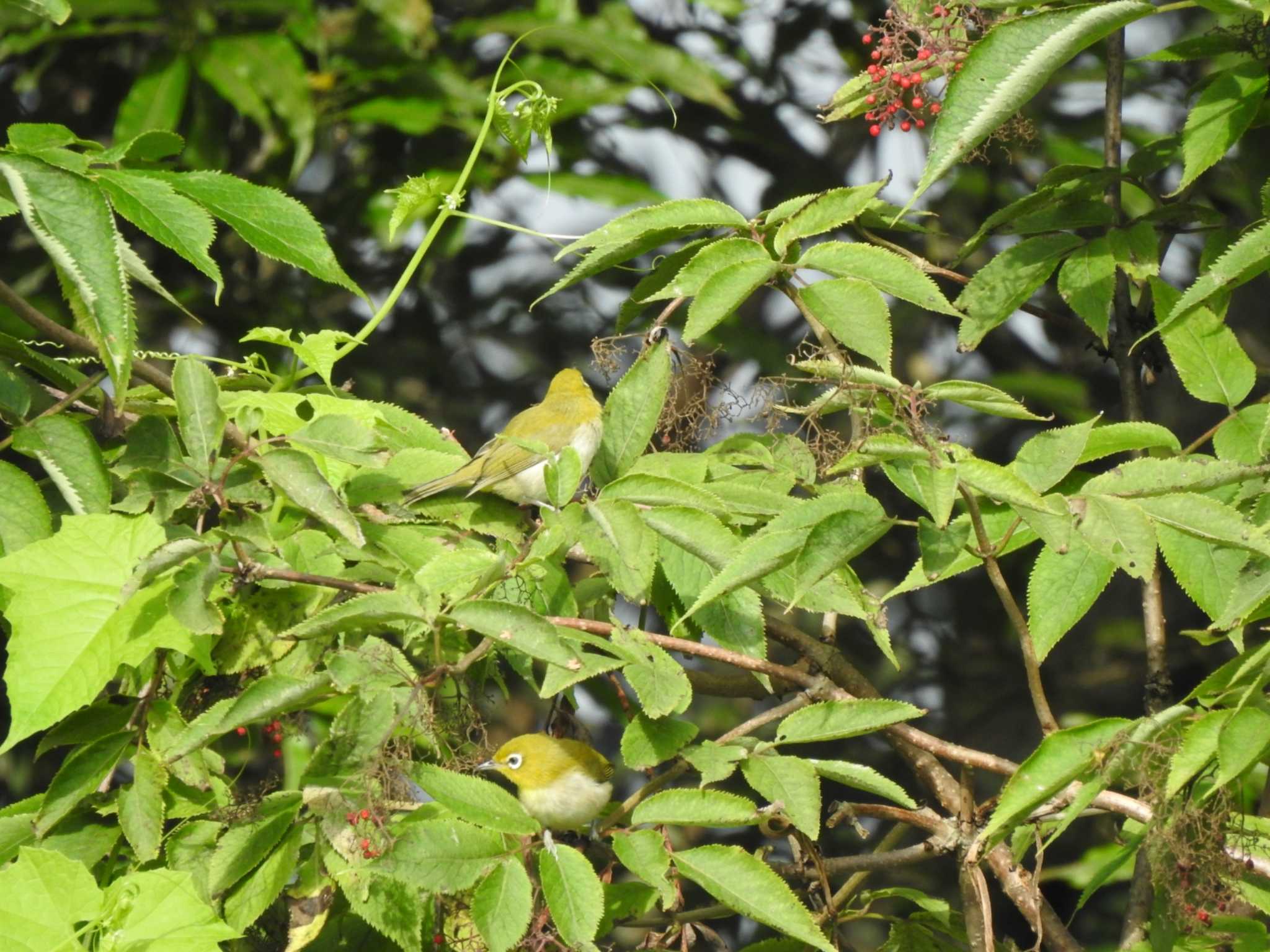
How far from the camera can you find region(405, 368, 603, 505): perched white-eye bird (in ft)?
7.14

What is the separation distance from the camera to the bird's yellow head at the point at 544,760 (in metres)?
1.86

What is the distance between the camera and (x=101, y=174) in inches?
60.4

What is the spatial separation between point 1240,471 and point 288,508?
111 cm

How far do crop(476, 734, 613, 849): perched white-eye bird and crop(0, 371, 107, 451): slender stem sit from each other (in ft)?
2.02

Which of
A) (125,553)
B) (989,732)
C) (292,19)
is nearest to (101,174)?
(125,553)

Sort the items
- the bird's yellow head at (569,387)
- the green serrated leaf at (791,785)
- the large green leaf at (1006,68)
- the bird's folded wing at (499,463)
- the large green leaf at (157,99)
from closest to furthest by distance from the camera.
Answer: the large green leaf at (1006,68) → the green serrated leaf at (791,785) → the bird's folded wing at (499,463) → the bird's yellow head at (569,387) → the large green leaf at (157,99)

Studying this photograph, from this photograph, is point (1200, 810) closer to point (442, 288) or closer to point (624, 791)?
point (624, 791)

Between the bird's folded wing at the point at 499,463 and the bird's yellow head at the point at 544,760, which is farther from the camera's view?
the bird's folded wing at the point at 499,463

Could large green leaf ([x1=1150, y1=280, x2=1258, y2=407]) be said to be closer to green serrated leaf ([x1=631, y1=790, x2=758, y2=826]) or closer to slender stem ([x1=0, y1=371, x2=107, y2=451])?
green serrated leaf ([x1=631, y1=790, x2=758, y2=826])

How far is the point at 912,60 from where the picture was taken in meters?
1.78

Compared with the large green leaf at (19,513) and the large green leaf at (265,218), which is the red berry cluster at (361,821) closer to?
the large green leaf at (19,513)

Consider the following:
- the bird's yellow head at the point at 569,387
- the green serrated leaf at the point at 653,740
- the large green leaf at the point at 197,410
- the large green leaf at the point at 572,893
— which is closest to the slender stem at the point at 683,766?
the green serrated leaf at the point at 653,740

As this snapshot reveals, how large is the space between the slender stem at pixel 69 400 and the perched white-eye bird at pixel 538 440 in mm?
602

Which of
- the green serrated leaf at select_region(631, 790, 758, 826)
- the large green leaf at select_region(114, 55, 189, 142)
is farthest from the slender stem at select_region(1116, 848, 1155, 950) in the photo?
the large green leaf at select_region(114, 55, 189, 142)
